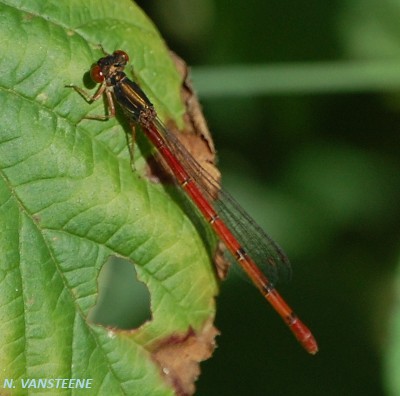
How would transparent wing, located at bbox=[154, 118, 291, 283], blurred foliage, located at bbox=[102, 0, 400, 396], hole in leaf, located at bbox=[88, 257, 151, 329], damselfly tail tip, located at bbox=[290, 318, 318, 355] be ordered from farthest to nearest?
blurred foliage, located at bbox=[102, 0, 400, 396] → hole in leaf, located at bbox=[88, 257, 151, 329] → damselfly tail tip, located at bbox=[290, 318, 318, 355] → transparent wing, located at bbox=[154, 118, 291, 283]

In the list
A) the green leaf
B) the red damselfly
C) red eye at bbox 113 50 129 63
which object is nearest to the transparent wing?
the red damselfly

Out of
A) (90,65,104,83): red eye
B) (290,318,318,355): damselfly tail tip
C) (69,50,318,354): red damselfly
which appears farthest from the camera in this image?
(290,318,318,355): damselfly tail tip

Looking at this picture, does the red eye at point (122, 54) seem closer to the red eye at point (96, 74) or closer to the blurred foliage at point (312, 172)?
the red eye at point (96, 74)

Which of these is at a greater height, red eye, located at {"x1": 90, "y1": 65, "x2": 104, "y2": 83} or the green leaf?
red eye, located at {"x1": 90, "y1": 65, "x2": 104, "y2": 83}

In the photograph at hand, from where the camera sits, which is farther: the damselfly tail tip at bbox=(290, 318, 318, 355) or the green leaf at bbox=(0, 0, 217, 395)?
the damselfly tail tip at bbox=(290, 318, 318, 355)

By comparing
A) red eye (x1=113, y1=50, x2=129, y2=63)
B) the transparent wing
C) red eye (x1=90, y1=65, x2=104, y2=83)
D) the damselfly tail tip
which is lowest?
the damselfly tail tip

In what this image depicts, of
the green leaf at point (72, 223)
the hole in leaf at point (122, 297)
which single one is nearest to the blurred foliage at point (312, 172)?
the hole in leaf at point (122, 297)

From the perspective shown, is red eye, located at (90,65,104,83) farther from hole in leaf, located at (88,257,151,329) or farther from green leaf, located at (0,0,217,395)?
hole in leaf, located at (88,257,151,329)

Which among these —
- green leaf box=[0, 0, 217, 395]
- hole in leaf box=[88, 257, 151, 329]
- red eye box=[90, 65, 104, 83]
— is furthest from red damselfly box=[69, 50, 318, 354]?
hole in leaf box=[88, 257, 151, 329]

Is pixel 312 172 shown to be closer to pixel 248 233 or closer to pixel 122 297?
pixel 248 233
